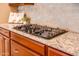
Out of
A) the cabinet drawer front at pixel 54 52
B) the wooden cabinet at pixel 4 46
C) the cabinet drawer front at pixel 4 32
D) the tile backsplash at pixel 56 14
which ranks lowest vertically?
the wooden cabinet at pixel 4 46

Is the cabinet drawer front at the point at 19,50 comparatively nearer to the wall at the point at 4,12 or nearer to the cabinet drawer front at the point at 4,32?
the cabinet drawer front at the point at 4,32

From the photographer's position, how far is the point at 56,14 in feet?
7.78

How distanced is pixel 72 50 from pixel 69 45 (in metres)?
0.15

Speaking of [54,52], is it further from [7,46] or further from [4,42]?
[4,42]

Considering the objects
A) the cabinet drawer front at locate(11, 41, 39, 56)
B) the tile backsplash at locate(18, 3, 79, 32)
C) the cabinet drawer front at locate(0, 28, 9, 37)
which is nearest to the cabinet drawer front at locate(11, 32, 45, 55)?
the cabinet drawer front at locate(11, 41, 39, 56)

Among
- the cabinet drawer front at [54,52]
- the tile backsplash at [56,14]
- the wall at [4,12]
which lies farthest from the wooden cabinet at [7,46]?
the cabinet drawer front at [54,52]

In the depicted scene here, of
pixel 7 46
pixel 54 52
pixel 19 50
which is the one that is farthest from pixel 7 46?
pixel 54 52

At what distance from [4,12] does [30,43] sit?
5.19ft

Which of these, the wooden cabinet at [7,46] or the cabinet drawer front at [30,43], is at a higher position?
the cabinet drawer front at [30,43]

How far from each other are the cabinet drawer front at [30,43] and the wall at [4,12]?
1.04m

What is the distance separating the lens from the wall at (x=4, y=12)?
10.6ft

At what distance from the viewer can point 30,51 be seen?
192 centimetres

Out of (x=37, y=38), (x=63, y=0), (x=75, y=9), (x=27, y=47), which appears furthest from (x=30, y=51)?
(x=63, y=0)

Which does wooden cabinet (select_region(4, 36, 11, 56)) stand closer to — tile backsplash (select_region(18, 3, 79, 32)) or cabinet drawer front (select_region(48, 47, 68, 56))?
tile backsplash (select_region(18, 3, 79, 32))
